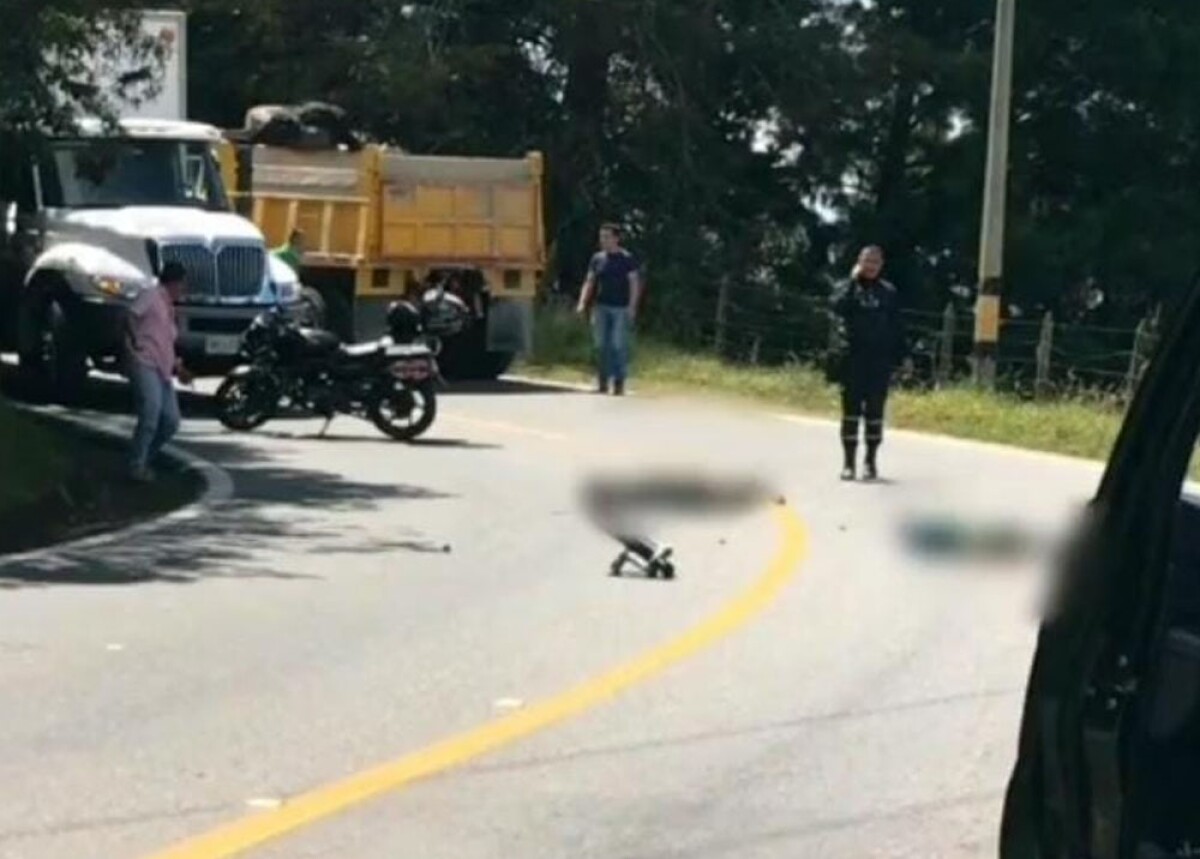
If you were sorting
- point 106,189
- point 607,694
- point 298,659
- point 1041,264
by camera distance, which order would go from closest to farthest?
point 607,694 → point 298,659 → point 106,189 → point 1041,264

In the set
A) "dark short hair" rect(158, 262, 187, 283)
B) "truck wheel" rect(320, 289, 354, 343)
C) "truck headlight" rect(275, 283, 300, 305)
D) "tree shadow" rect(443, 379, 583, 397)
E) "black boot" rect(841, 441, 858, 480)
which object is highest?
"dark short hair" rect(158, 262, 187, 283)

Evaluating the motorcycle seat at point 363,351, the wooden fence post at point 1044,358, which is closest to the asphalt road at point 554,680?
the motorcycle seat at point 363,351

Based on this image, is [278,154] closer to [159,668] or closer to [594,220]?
[594,220]

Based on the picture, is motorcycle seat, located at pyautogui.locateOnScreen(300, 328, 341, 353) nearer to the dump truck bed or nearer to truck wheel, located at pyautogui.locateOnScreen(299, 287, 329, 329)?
truck wheel, located at pyautogui.locateOnScreen(299, 287, 329, 329)

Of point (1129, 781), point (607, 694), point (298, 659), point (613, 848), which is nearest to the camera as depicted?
point (1129, 781)

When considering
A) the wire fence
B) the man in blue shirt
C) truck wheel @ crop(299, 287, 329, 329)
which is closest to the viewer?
truck wheel @ crop(299, 287, 329, 329)

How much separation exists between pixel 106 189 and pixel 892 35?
2234 cm

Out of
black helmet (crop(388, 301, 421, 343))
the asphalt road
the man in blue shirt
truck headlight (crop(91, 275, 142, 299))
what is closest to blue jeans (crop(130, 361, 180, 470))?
the asphalt road

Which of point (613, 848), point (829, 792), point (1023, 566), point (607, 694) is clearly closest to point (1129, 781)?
point (1023, 566)

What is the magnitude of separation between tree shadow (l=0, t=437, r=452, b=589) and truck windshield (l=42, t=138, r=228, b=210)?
6.75 metres

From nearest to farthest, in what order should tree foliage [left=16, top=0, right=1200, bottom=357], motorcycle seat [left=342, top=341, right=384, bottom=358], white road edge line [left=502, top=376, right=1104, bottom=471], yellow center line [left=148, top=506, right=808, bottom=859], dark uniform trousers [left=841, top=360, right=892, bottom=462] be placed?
yellow center line [left=148, top=506, right=808, bottom=859]
white road edge line [left=502, top=376, right=1104, bottom=471]
dark uniform trousers [left=841, top=360, right=892, bottom=462]
motorcycle seat [left=342, top=341, right=384, bottom=358]
tree foliage [left=16, top=0, right=1200, bottom=357]

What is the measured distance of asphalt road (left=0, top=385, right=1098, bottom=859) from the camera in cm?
818

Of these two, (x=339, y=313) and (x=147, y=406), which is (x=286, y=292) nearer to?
(x=339, y=313)

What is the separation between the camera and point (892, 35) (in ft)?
157
